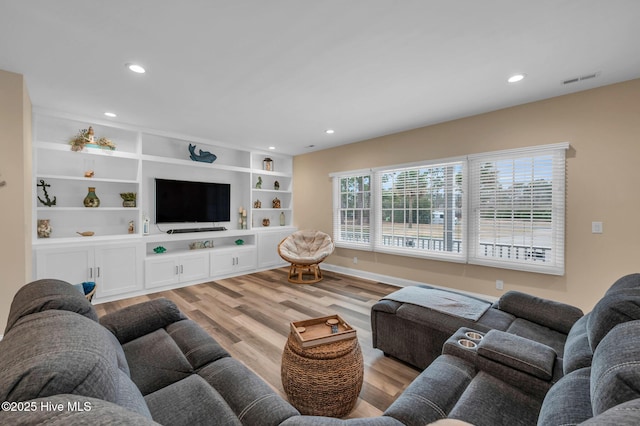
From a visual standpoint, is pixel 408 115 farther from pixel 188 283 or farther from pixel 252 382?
pixel 188 283

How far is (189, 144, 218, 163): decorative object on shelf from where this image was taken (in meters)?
4.83

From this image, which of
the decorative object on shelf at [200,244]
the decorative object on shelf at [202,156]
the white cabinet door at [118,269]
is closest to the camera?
the white cabinet door at [118,269]

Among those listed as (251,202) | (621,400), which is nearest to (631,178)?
(621,400)

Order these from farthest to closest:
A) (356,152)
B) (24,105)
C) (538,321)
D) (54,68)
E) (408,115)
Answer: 1. (356,152)
2. (408,115)
3. (24,105)
4. (54,68)
5. (538,321)

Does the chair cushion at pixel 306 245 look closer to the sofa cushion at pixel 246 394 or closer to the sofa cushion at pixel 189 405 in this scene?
the sofa cushion at pixel 246 394

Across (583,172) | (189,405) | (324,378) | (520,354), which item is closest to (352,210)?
(583,172)

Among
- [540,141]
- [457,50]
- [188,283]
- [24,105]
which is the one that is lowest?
[188,283]

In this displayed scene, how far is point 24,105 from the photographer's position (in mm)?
2623

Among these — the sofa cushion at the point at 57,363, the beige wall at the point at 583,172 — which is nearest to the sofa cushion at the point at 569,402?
the sofa cushion at the point at 57,363

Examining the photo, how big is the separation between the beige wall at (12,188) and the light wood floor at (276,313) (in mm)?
985

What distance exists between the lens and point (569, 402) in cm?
95

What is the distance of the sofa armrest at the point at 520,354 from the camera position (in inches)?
50.3

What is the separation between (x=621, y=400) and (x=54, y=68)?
13.3ft

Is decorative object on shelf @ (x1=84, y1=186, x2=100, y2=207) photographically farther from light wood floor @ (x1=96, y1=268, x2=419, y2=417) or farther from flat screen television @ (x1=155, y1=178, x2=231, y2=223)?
light wood floor @ (x1=96, y1=268, x2=419, y2=417)
